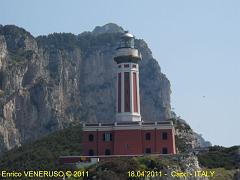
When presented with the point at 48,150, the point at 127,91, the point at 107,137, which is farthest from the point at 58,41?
the point at 107,137

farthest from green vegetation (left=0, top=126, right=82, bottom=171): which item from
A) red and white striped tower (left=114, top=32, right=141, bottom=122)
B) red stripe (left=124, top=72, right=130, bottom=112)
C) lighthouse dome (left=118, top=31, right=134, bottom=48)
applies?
lighthouse dome (left=118, top=31, right=134, bottom=48)

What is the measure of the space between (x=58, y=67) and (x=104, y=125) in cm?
8534

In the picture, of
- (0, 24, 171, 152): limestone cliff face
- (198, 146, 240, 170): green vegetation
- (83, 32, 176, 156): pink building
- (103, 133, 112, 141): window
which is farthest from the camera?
(0, 24, 171, 152): limestone cliff face

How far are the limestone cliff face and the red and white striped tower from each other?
61852 mm

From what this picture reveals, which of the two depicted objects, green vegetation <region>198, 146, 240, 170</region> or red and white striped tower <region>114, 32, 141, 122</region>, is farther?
green vegetation <region>198, 146, 240, 170</region>

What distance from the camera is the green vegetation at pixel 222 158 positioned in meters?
71.1

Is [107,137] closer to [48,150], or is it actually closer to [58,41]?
[48,150]

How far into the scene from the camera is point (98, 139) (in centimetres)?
6831

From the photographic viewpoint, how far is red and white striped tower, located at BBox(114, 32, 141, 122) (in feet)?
224

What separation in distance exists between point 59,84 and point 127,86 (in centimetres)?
8010

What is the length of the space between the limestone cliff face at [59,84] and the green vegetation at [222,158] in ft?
194

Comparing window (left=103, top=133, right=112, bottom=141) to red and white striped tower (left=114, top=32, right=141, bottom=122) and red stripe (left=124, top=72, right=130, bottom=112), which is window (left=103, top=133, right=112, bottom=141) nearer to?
red and white striped tower (left=114, top=32, right=141, bottom=122)

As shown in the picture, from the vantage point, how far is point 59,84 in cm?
14762

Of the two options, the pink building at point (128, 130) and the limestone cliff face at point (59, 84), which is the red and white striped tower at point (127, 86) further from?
the limestone cliff face at point (59, 84)
